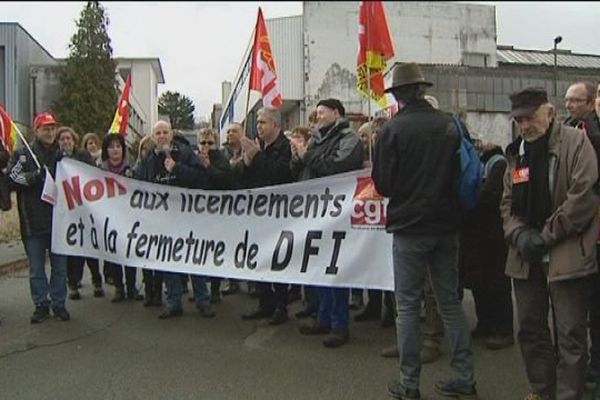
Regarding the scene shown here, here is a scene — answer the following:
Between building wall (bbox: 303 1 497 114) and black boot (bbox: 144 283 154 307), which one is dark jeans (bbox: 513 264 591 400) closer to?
black boot (bbox: 144 283 154 307)

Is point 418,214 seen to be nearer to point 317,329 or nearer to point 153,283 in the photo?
point 317,329

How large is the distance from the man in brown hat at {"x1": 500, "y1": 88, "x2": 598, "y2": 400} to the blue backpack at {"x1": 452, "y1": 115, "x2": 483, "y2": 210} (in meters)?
0.23

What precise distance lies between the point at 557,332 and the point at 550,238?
23.9 inches

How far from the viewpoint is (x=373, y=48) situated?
18.7 ft

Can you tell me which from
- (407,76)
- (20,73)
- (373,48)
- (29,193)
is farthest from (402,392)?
(20,73)

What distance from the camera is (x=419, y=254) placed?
416cm

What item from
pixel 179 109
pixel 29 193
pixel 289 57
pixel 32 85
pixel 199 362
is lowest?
pixel 199 362

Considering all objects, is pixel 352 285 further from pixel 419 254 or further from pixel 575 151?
pixel 575 151

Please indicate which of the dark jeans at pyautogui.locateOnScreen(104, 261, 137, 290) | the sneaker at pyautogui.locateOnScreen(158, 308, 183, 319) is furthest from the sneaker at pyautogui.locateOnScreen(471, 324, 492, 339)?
the dark jeans at pyautogui.locateOnScreen(104, 261, 137, 290)

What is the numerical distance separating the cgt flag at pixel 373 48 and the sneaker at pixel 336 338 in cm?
215

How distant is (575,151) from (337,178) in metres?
2.30

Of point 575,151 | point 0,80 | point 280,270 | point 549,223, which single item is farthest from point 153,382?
point 0,80

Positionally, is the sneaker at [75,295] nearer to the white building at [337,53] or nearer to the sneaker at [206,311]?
the sneaker at [206,311]

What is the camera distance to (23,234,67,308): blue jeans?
21.3ft
